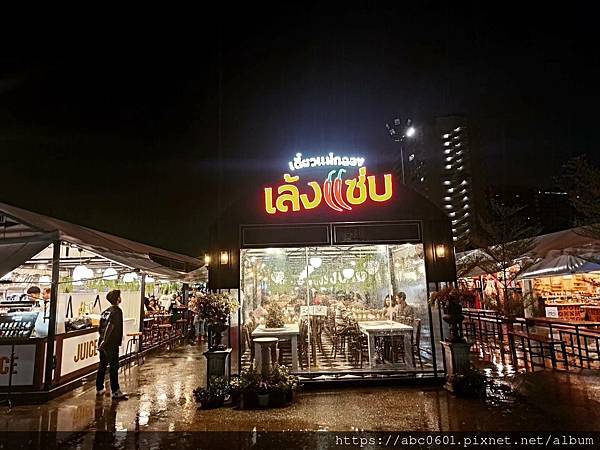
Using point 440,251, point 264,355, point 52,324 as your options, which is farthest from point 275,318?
point 52,324

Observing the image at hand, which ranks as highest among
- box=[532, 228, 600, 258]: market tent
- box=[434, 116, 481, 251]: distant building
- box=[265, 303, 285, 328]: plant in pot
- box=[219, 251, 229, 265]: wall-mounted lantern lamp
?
box=[434, 116, 481, 251]: distant building

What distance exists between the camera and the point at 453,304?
777 centimetres

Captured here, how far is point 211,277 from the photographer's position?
854 centimetres

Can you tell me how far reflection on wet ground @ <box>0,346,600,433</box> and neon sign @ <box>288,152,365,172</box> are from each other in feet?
15.7

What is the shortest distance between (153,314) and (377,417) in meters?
11.7

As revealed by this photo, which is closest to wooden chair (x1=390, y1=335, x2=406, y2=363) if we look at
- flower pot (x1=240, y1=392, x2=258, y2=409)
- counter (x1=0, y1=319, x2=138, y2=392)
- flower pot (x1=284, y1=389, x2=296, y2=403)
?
flower pot (x1=284, y1=389, x2=296, y2=403)

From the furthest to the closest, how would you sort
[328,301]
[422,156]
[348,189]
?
[422,156], [328,301], [348,189]

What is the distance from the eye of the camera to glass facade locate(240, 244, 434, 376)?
29.5 feet

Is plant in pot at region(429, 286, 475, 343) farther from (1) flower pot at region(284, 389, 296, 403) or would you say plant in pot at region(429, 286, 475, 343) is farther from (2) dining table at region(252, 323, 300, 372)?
(1) flower pot at region(284, 389, 296, 403)

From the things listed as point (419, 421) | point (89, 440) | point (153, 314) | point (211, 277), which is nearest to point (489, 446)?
point (419, 421)

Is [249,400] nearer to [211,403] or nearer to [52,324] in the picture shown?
[211,403]

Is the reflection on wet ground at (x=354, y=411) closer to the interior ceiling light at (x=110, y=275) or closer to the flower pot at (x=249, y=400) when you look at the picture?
the flower pot at (x=249, y=400)

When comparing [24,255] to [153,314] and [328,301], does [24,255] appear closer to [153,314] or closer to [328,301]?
[328,301]

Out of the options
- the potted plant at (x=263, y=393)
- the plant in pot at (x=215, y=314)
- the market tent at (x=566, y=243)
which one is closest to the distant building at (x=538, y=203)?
the market tent at (x=566, y=243)
